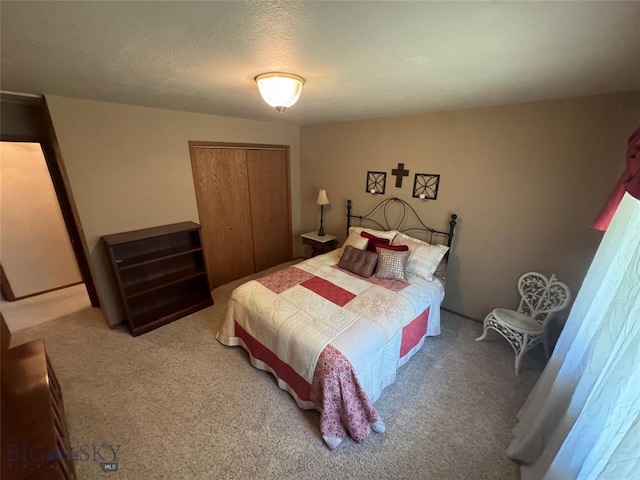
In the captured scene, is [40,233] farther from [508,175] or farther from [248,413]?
[508,175]

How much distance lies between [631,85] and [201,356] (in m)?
3.87

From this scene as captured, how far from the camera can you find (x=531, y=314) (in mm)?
2344

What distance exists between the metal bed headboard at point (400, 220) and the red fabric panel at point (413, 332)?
0.99 m

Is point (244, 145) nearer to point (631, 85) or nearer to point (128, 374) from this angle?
point (128, 374)

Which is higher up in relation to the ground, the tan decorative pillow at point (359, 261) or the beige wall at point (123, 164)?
the beige wall at point (123, 164)

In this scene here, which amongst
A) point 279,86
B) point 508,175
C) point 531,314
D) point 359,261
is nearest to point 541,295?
point 531,314

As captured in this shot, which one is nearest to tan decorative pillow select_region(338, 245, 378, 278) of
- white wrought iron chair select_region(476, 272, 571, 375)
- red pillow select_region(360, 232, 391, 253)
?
red pillow select_region(360, 232, 391, 253)

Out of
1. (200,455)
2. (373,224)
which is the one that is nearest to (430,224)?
(373,224)

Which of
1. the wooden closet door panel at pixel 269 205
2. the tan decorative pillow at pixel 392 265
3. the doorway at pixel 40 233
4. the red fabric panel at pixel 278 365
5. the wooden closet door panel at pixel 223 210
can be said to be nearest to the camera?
the red fabric panel at pixel 278 365

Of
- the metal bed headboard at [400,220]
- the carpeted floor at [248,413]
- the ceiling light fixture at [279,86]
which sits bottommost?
the carpeted floor at [248,413]

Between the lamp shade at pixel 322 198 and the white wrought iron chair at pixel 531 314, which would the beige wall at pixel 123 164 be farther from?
the white wrought iron chair at pixel 531 314

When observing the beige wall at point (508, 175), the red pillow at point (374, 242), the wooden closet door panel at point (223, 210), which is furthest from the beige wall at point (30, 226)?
the red pillow at point (374, 242)

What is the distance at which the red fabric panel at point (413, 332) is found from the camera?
6.86ft

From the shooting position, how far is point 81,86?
1763 millimetres
